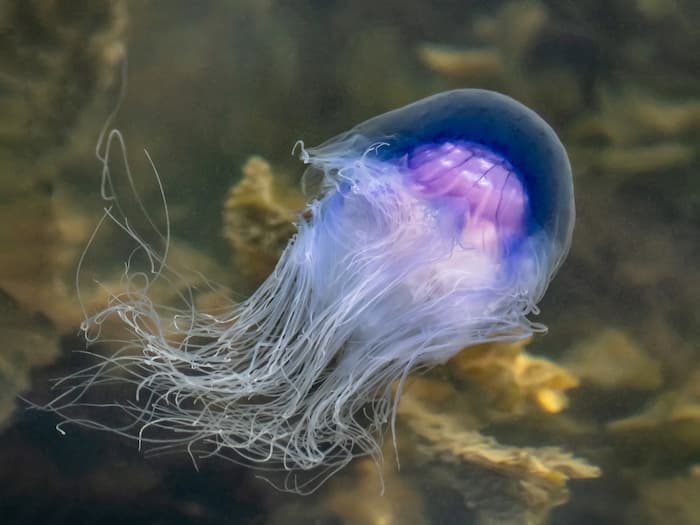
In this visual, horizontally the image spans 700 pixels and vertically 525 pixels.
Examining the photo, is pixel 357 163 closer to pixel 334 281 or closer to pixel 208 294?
pixel 334 281

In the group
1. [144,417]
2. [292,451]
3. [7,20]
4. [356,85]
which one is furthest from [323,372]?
[7,20]

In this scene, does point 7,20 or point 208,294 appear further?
point 208,294

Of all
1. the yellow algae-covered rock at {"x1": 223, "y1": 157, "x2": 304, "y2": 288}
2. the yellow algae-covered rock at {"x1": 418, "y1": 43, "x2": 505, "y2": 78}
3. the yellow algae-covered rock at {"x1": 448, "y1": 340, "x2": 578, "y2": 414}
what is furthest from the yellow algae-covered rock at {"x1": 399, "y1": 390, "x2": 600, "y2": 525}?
the yellow algae-covered rock at {"x1": 418, "y1": 43, "x2": 505, "y2": 78}

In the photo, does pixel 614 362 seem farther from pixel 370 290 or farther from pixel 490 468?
pixel 370 290

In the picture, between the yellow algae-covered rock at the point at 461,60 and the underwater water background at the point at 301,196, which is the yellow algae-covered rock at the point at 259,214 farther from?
the yellow algae-covered rock at the point at 461,60

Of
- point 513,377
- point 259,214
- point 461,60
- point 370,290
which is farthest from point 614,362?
point 259,214

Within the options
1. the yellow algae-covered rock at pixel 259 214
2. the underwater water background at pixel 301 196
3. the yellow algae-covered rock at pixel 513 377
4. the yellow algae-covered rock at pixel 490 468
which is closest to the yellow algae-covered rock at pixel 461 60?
the underwater water background at pixel 301 196
